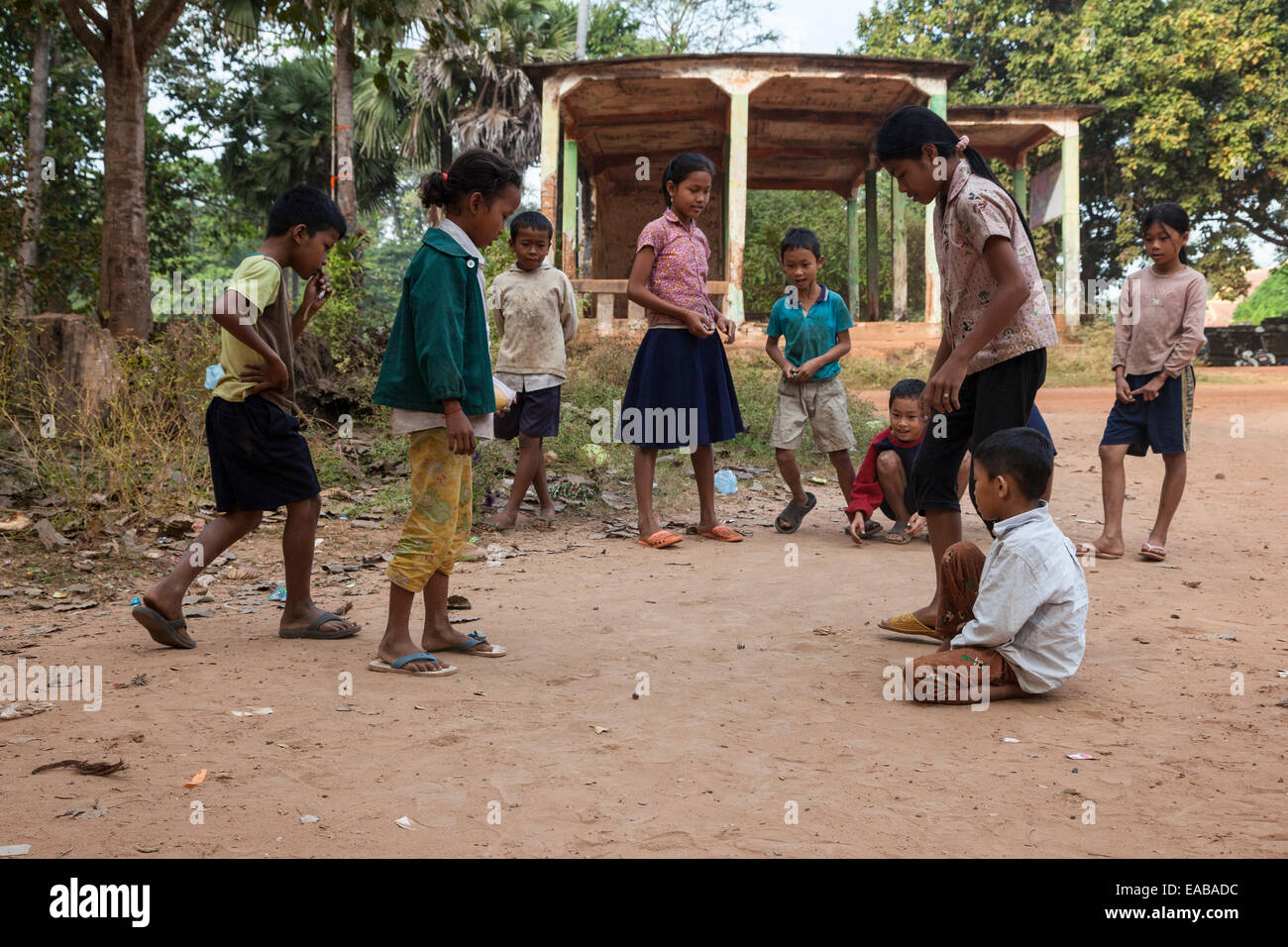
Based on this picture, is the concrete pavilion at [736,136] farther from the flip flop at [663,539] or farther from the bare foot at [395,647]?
the bare foot at [395,647]

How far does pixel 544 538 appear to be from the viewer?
19.5 feet

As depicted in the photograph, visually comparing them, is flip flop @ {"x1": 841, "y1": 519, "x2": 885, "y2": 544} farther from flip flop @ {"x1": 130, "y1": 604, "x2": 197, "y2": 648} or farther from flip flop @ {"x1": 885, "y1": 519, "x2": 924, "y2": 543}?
flip flop @ {"x1": 130, "y1": 604, "x2": 197, "y2": 648}

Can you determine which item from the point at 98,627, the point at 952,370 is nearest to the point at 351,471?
the point at 98,627

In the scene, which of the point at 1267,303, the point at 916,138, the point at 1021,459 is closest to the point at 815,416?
the point at 916,138

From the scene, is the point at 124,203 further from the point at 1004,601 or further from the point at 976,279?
the point at 1004,601

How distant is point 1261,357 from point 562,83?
14.3 meters

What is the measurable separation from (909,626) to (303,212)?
272 centimetres

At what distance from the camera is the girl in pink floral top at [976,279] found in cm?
331

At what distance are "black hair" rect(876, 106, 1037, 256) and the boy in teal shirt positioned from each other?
2411 mm

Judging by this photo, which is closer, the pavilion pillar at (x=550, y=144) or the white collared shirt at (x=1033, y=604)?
the white collared shirt at (x=1033, y=604)

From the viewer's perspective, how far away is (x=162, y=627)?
3.59 meters

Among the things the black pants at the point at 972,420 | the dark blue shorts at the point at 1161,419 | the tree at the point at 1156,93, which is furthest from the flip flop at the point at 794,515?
the tree at the point at 1156,93

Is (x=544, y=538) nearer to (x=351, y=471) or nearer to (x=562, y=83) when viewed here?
(x=351, y=471)

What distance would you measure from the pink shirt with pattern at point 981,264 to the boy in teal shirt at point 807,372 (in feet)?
7.74
